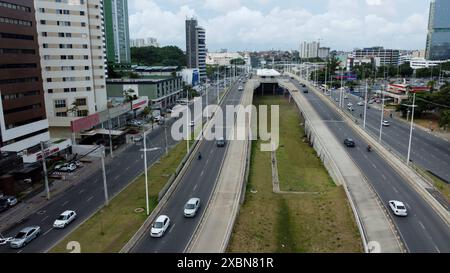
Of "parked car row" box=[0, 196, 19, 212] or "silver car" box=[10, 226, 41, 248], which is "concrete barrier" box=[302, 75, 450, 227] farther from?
"parked car row" box=[0, 196, 19, 212]

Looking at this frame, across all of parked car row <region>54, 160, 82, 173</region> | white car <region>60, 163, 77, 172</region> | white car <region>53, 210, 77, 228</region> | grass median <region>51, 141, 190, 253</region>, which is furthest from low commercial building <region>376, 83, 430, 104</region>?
white car <region>53, 210, 77, 228</region>

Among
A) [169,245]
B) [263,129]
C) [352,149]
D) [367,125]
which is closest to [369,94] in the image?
[367,125]

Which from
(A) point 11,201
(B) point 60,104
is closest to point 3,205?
(A) point 11,201

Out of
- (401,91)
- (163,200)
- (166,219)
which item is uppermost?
(401,91)

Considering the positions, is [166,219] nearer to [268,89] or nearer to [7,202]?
[7,202]

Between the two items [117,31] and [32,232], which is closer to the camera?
[32,232]

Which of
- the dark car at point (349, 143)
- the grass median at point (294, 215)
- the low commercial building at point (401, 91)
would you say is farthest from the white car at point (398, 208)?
the low commercial building at point (401, 91)

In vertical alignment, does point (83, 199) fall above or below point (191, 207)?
below
